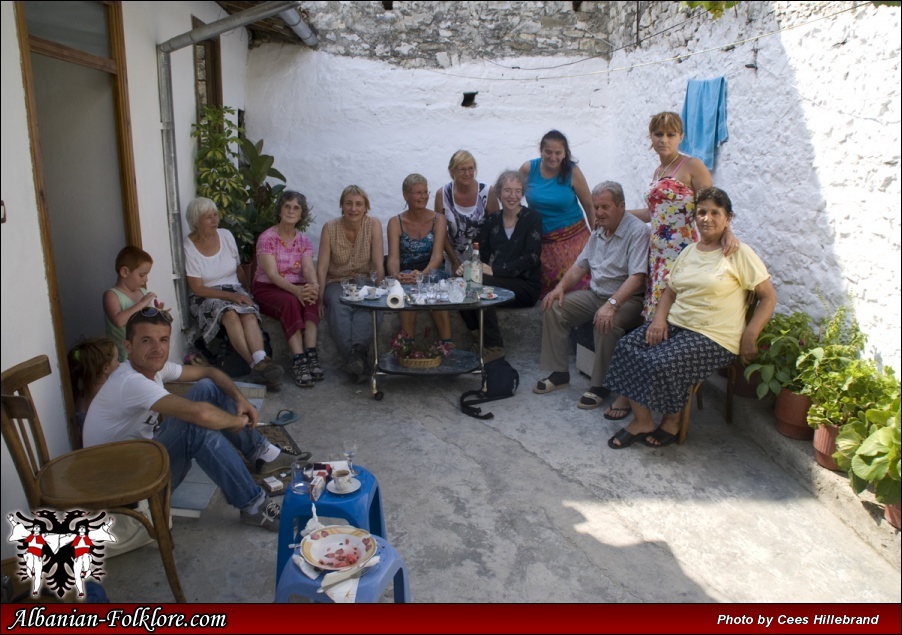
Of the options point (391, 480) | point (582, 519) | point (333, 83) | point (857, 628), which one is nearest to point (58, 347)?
point (391, 480)

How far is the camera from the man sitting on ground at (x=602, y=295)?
4.52m

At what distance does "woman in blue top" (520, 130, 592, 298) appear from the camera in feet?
18.1

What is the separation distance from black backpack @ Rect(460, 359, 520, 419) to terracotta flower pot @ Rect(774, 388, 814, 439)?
1.71m

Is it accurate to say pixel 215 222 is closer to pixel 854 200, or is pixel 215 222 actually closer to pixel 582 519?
pixel 582 519

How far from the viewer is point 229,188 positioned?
17.9 ft

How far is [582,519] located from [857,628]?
1174 mm

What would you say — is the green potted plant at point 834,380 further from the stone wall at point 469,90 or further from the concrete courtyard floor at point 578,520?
the stone wall at point 469,90

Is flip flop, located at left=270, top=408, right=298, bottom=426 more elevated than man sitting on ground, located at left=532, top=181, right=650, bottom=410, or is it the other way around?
man sitting on ground, located at left=532, top=181, right=650, bottom=410

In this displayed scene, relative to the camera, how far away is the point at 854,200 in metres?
3.72

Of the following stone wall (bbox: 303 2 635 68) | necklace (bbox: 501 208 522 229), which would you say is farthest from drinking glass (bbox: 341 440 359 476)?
stone wall (bbox: 303 2 635 68)

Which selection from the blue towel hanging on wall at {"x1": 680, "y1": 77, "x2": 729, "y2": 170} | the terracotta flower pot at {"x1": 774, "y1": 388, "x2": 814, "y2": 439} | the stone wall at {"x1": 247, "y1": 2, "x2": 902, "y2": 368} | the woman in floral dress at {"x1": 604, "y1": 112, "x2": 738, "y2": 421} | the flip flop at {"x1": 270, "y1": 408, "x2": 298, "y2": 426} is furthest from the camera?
the stone wall at {"x1": 247, "y1": 2, "x2": 902, "y2": 368}

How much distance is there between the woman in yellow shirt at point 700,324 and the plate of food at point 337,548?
6.91ft

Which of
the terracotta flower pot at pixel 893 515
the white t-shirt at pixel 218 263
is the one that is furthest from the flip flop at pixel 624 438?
the white t-shirt at pixel 218 263

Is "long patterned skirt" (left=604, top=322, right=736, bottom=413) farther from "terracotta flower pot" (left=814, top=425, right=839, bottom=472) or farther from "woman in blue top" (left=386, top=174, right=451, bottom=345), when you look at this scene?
"woman in blue top" (left=386, top=174, right=451, bottom=345)
